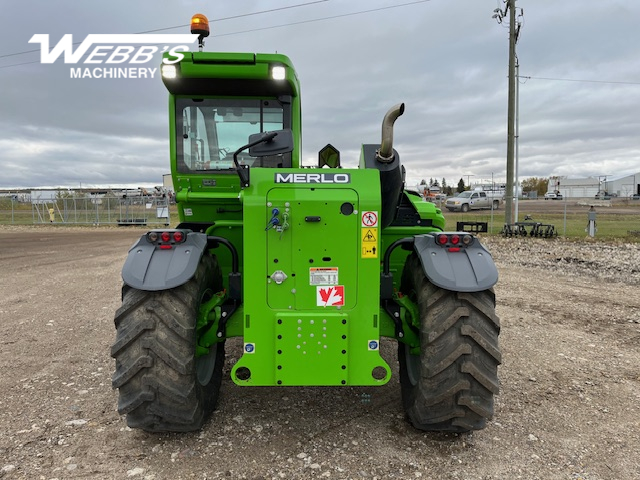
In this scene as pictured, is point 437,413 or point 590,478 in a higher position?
point 437,413

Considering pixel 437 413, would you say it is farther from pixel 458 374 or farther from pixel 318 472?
pixel 318 472

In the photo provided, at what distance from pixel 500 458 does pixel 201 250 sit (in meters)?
2.46

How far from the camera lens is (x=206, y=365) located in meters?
3.74

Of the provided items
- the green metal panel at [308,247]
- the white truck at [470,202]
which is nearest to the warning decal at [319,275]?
the green metal panel at [308,247]

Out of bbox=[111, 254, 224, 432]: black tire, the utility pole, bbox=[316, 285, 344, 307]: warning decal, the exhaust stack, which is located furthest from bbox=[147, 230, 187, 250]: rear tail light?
the utility pole

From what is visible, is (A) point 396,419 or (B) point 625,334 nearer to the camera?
(A) point 396,419

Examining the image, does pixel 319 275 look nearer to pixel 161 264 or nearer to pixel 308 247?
pixel 308 247

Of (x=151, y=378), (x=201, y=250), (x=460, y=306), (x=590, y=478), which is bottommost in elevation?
(x=590, y=478)

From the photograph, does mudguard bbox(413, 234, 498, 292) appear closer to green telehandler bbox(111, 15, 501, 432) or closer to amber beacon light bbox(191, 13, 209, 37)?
green telehandler bbox(111, 15, 501, 432)

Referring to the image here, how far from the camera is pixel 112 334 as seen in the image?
593 cm

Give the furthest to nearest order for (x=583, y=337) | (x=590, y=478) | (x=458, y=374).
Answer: (x=583, y=337) < (x=458, y=374) < (x=590, y=478)

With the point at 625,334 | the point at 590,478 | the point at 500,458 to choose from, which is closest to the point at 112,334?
the point at 500,458

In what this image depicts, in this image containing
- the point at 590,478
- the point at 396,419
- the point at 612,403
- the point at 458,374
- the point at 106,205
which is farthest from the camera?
the point at 106,205

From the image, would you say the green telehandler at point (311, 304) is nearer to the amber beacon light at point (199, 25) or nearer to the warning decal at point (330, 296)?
the warning decal at point (330, 296)
